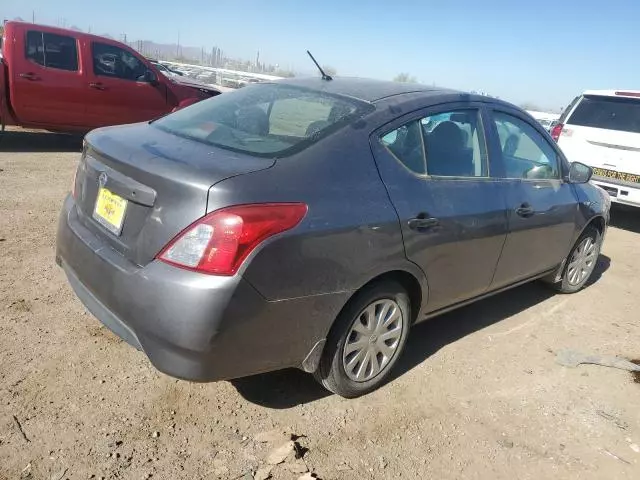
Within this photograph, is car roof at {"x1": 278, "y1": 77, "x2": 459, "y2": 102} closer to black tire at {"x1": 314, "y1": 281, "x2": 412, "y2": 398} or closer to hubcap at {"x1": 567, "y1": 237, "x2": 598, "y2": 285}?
black tire at {"x1": 314, "y1": 281, "x2": 412, "y2": 398}

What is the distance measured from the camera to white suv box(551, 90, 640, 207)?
7.03 metres

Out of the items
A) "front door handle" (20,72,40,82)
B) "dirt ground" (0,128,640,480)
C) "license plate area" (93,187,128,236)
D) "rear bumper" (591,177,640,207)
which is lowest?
"dirt ground" (0,128,640,480)

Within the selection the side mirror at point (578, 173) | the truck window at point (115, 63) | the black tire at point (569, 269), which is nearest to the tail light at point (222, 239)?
the side mirror at point (578, 173)

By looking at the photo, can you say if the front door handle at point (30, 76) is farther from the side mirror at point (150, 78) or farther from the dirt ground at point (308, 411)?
the dirt ground at point (308, 411)

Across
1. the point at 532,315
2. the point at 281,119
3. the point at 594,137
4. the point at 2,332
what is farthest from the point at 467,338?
the point at 594,137

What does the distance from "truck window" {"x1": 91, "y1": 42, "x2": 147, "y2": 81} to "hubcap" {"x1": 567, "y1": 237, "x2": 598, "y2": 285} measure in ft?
23.4

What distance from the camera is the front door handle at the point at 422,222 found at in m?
2.82

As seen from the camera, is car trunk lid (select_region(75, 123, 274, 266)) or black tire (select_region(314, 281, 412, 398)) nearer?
car trunk lid (select_region(75, 123, 274, 266))

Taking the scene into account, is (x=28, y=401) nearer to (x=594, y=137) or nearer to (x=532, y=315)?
(x=532, y=315)

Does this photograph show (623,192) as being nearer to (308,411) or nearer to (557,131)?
(557,131)

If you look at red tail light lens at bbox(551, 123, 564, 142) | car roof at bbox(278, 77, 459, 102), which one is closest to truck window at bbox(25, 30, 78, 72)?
car roof at bbox(278, 77, 459, 102)

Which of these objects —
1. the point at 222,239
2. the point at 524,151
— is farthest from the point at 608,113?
the point at 222,239

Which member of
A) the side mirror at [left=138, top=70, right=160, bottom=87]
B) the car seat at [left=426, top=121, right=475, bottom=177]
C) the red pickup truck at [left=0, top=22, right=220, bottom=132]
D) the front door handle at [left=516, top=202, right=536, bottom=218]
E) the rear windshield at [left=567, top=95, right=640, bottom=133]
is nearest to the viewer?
the car seat at [left=426, top=121, right=475, bottom=177]

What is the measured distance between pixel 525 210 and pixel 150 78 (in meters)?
7.17
